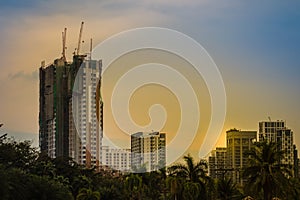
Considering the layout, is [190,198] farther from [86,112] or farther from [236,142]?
[236,142]

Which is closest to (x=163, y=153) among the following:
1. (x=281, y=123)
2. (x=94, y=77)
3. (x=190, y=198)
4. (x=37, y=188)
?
(x=94, y=77)

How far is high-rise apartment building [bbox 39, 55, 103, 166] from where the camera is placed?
86.5 meters

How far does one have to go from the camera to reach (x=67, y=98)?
3433 inches

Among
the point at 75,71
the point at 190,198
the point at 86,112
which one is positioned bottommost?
the point at 190,198

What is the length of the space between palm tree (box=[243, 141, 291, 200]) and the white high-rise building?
47233 mm

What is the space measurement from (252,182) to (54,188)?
42.7 ft

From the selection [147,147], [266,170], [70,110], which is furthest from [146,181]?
[147,147]

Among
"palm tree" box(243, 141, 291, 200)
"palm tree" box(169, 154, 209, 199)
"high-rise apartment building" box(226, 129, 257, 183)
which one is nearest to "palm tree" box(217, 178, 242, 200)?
"palm tree" box(169, 154, 209, 199)

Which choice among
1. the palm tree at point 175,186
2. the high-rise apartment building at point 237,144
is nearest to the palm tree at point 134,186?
the palm tree at point 175,186

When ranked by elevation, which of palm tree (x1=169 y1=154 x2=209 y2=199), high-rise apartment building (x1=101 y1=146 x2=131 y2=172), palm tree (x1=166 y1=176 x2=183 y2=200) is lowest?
palm tree (x1=166 y1=176 x2=183 y2=200)

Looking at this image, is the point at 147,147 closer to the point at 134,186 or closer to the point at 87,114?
the point at 87,114

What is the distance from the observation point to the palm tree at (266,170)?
131ft

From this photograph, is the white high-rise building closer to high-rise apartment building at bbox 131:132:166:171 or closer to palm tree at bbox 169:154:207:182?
high-rise apartment building at bbox 131:132:166:171

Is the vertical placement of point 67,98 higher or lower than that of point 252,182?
higher
